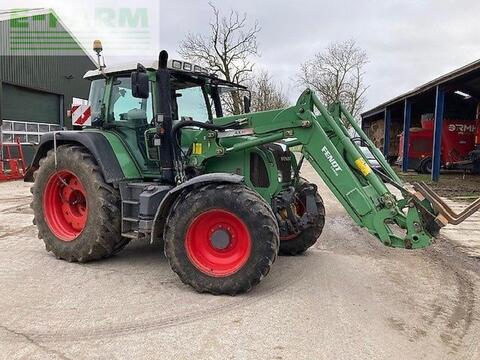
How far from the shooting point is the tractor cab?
17.2 ft

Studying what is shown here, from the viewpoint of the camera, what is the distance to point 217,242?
180 inches

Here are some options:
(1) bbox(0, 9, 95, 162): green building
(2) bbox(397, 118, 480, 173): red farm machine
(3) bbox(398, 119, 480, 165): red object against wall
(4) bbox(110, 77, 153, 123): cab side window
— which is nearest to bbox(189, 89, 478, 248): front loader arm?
(4) bbox(110, 77, 153, 123): cab side window

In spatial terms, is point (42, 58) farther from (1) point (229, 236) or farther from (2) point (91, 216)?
(1) point (229, 236)

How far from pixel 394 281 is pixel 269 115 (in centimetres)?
221

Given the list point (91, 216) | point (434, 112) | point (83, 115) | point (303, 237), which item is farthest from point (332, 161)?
point (434, 112)

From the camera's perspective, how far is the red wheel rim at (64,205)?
577 cm

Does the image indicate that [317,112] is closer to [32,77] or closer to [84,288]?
[84,288]

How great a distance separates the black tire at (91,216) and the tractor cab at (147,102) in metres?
0.50

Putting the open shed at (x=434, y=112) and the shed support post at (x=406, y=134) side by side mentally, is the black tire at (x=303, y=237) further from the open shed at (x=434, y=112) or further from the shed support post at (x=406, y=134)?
the shed support post at (x=406, y=134)

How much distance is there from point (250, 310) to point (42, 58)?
19421 mm

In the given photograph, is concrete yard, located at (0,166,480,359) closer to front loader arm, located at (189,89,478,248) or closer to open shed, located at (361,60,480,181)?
front loader arm, located at (189,89,478,248)

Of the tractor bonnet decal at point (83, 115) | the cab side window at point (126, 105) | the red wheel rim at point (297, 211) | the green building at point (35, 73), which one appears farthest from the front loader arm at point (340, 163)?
the green building at point (35, 73)

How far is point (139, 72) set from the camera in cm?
471

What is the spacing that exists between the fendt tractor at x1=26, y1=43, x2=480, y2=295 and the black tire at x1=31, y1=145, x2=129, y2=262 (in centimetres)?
1
